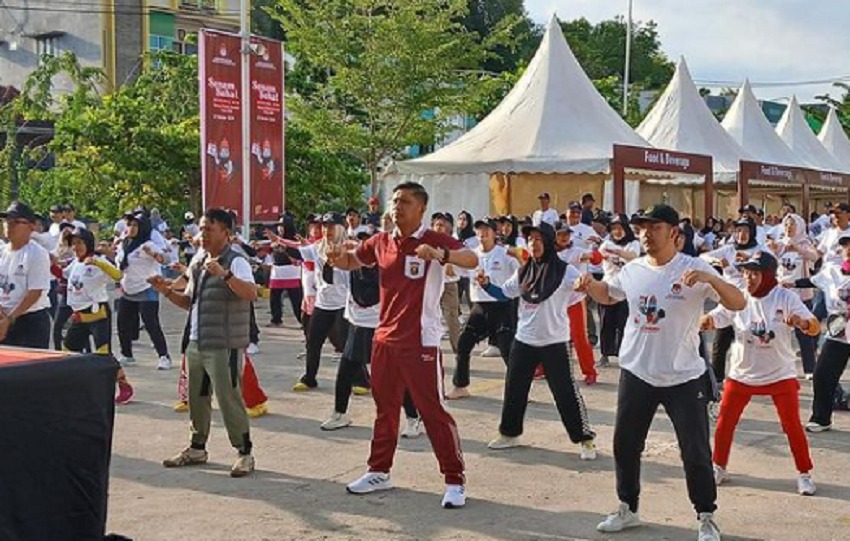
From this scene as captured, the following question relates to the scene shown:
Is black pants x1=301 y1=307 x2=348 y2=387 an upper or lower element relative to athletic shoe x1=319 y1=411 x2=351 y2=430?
upper

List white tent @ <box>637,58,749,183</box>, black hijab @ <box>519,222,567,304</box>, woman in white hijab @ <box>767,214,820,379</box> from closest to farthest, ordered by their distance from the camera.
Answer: black hijab @ <box>519,222,567,304</box>
woman in white hijab @ <box>767,214,820,379</box>
white tent @ <box>637,58,749,183</box>

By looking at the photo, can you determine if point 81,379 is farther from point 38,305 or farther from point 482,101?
point 482,101

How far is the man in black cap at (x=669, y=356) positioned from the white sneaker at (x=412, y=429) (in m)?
2.90

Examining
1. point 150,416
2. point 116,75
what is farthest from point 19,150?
point 150,416

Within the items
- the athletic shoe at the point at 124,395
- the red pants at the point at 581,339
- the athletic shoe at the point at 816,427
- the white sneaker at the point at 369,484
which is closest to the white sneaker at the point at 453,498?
the white sneaker at the point at 369,484

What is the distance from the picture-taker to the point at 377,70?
1016 inches

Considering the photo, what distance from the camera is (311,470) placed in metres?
7.44

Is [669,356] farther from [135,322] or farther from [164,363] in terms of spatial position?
[135,322]

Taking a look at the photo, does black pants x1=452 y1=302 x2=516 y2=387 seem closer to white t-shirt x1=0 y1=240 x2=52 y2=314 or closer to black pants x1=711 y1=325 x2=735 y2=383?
black pants x1=711 y1=325 x2=735 y2=383

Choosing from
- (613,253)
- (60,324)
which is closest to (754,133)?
(613,253)

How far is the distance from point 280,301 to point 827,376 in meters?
9.17

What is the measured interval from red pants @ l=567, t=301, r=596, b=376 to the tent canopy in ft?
31.4

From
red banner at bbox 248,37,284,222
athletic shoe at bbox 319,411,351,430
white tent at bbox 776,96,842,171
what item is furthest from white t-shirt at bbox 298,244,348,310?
white tent at bbox 776,96,842,171

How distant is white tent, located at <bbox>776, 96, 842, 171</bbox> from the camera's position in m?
34.8
